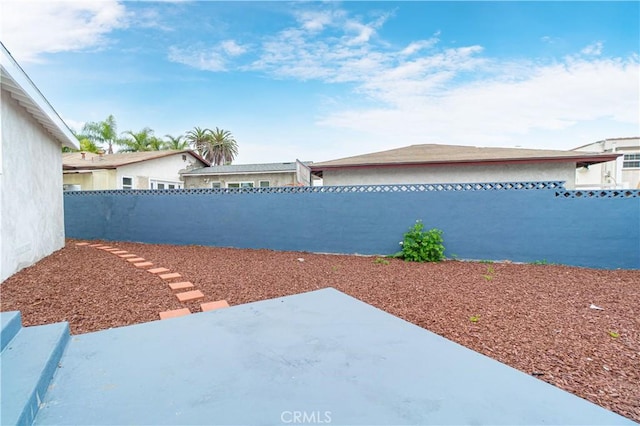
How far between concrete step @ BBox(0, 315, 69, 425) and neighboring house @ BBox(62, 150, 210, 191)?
1298cm

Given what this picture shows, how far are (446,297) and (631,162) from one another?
1993cm

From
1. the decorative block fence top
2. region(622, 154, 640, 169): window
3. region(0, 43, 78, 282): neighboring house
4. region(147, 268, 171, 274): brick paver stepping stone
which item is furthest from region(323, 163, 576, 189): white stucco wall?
region(622, 154, 640, 169): window

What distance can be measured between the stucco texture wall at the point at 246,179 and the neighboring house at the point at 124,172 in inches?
32.8

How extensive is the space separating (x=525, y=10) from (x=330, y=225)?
24.9 feet

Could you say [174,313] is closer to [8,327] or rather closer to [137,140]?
[8,327]

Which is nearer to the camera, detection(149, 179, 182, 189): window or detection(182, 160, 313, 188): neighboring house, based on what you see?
detection(149, 179, 182, 189): window

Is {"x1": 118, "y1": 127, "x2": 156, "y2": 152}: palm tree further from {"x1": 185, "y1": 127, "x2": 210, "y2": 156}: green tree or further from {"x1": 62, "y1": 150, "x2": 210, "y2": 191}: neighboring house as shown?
{"x1": 62, "y1": 150, "x2": 210, "y2": 191}: neighboring house

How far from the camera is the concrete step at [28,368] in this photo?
4.93 feet

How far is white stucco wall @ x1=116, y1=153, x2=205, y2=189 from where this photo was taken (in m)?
14.1

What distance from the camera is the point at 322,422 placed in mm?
1544

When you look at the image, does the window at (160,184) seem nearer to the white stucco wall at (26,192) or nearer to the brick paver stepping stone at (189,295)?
the white stucco wall at (26,192)

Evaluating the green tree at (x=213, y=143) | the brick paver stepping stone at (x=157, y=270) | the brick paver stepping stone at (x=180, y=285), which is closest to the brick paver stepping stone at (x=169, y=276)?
the brick paver stepping stone at (x=157, y=270)

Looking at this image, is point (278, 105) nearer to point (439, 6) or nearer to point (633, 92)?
point (439, 6)

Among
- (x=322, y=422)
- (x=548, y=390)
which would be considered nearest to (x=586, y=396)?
(x=548, y=390)
